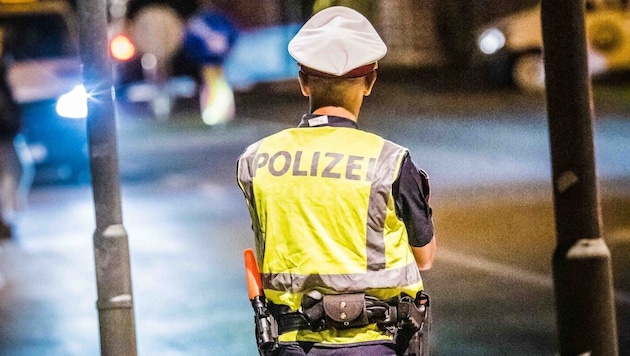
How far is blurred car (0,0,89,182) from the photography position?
14172 mm

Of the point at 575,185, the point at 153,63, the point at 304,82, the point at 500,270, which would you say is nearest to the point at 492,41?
the point at 153,63

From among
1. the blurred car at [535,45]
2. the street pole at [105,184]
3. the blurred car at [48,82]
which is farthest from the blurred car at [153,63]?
the street pole at [105,184]

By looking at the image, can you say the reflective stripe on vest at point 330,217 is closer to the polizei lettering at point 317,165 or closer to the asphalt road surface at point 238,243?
the polizei lettering at point 317,165

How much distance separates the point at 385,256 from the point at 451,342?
147 inches

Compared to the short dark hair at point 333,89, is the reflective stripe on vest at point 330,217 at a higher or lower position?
lower

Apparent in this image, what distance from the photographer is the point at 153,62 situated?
2633 centimetres

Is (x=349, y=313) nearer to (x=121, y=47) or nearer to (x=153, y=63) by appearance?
(x=121, y=47)

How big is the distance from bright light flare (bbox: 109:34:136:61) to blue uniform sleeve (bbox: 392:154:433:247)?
2006 cm

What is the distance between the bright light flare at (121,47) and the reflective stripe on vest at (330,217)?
19.9 metres

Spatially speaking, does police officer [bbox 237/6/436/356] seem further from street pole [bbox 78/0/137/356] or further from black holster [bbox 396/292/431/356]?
street pole [bbox 78/0/137/356]

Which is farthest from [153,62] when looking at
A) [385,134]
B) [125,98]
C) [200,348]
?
[200,348]

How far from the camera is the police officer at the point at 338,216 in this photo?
332cm

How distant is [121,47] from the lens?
76.7 feet

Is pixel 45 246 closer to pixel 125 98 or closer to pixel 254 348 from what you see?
pixel 254 348
